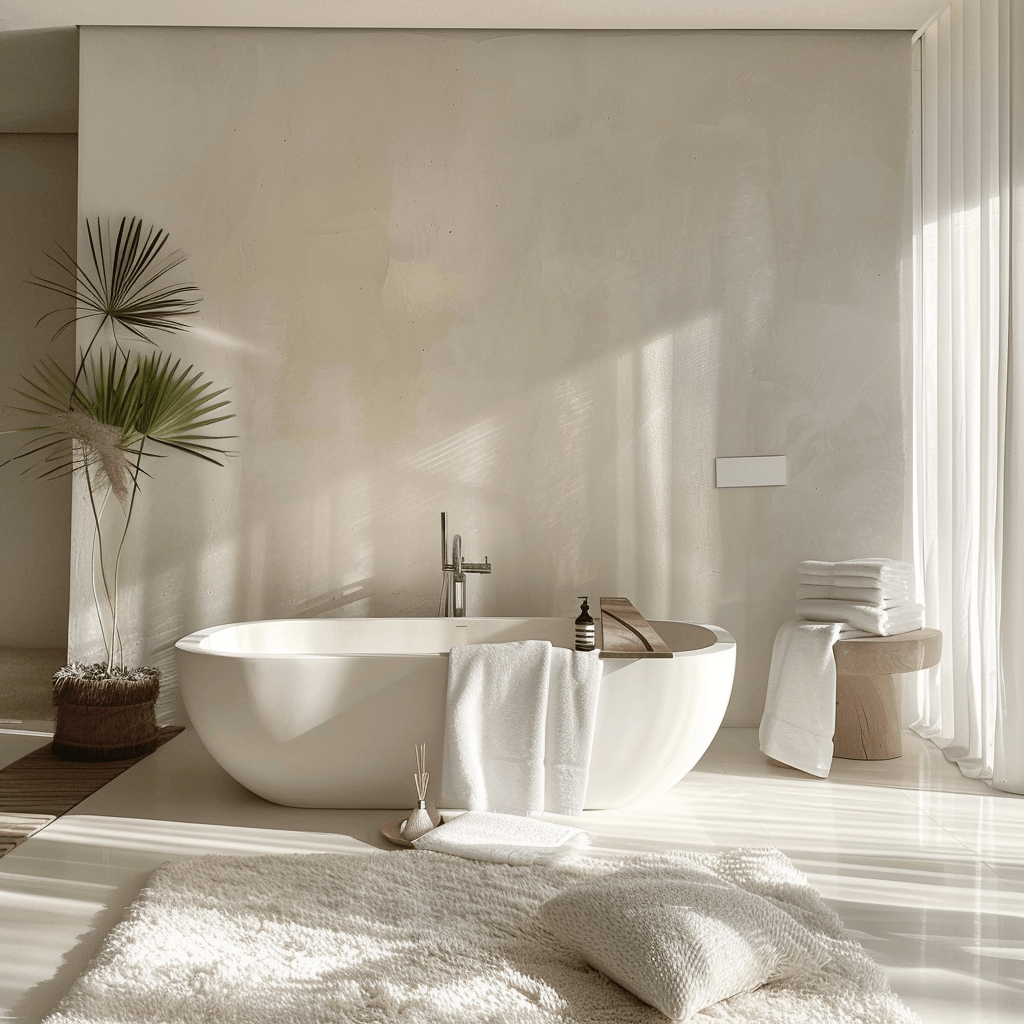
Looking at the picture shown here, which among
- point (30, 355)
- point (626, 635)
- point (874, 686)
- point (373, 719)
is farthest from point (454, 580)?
point (30, 355)

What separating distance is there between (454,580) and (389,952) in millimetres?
1942

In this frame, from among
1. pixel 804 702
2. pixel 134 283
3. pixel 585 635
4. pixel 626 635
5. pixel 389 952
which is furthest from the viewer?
pixel 134 283

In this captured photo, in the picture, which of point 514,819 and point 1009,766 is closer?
point 514,819

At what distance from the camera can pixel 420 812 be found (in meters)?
2.62

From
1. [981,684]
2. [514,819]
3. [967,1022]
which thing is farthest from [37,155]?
[967,1022]

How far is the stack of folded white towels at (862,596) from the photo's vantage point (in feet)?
11.2

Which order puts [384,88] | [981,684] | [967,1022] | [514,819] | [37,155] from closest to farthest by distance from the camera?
[967,1022], [514,819], [981,684], [384,88], [37,155]

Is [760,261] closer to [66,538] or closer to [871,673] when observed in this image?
[871,673]

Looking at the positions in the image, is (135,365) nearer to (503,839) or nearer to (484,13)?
(484,13)

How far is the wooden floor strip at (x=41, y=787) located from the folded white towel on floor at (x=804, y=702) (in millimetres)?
2311

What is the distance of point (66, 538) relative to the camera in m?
4.91

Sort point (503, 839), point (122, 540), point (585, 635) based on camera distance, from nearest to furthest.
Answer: point (503, 839)
point (585, 635)
point (122, 540)

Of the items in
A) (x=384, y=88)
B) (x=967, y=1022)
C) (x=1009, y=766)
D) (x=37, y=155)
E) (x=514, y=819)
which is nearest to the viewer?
(x=967, y=1022)

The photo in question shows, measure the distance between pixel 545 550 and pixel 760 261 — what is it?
4.92 ft
